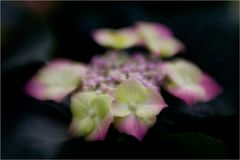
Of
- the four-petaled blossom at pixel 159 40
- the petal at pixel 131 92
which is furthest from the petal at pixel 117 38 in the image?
the petal at pixel 131 92

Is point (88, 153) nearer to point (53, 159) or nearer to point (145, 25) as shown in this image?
point (53, 159)

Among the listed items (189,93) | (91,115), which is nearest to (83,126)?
(91,115)

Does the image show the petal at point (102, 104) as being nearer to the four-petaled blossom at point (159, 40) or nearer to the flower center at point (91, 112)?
the flower center at point (91, 112)

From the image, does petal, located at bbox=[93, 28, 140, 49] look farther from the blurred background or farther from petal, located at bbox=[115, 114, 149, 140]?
petal, located at bbox=[115, 114, 149, 140]

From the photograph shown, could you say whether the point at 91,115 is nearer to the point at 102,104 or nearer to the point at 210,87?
the point at 102,104

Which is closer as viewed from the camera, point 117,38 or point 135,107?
point 135,107

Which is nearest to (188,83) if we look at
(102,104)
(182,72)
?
(182,72)
